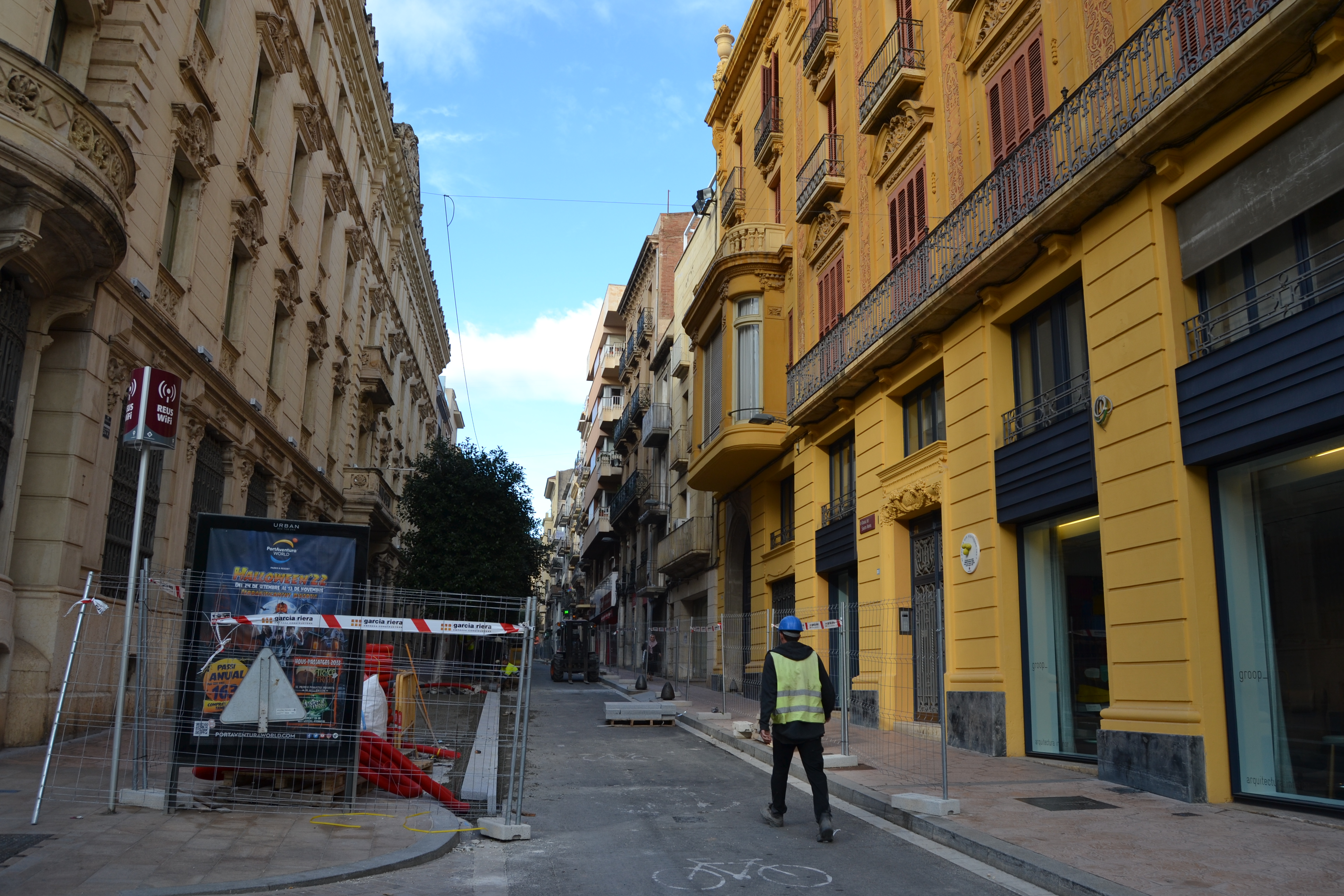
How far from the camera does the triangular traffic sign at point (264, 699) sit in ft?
25.2

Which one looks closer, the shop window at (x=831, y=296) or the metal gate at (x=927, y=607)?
the metal gate at (x=927, y=607)

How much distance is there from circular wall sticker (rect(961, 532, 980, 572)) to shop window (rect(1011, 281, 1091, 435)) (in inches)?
60.4

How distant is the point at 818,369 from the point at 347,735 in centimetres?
1267

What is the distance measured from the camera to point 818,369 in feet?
61.6

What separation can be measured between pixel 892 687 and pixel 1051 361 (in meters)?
4.34

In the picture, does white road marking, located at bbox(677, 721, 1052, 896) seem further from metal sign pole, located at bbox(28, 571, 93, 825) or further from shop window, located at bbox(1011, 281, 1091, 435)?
metal sign pole, located at bbox(28, 571, 93, 825)

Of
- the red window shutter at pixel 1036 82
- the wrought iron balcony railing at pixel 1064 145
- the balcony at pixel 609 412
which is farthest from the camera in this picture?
the balcony at pixel 609 412

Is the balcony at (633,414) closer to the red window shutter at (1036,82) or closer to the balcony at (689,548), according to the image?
the balcony at (689,548)

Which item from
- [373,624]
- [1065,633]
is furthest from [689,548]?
[373,624]

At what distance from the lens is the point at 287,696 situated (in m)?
7.74

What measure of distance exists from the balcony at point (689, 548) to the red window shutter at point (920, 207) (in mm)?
13955

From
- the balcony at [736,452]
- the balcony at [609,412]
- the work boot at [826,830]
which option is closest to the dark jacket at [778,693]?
the work boot at [826,830]

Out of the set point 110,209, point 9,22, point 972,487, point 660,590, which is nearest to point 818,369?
point 972,487

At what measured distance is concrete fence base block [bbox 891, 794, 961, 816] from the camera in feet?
25.9
